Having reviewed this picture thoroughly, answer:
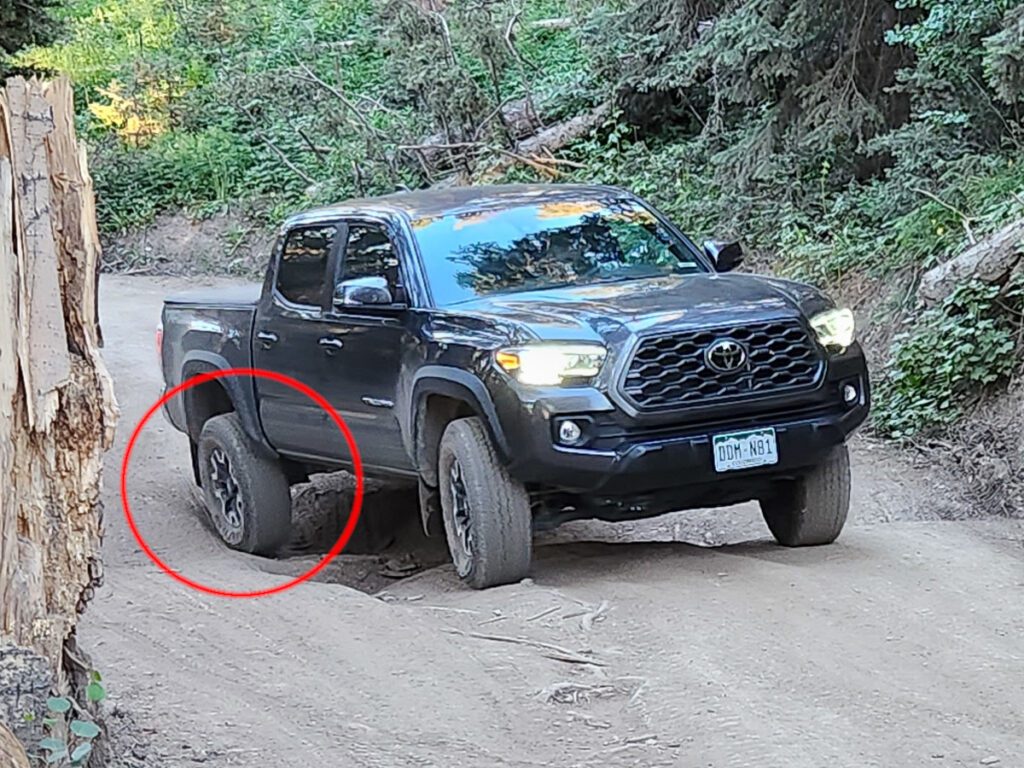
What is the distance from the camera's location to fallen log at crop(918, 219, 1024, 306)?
11.3 metres

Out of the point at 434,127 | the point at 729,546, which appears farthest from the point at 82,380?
the point at 434,127

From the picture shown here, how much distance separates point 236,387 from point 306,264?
101cm

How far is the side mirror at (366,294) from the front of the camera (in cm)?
812

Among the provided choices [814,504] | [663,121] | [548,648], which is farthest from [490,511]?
[663,121]

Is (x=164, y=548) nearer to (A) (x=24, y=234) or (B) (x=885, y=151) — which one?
(A) (x=24, y=234)

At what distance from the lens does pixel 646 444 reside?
7.25 m

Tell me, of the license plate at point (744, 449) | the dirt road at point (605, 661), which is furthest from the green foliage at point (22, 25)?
the license plate at point (744, 449)

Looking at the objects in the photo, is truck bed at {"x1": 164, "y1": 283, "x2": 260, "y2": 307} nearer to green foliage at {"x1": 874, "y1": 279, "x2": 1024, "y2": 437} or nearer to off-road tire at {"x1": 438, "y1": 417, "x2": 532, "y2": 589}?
off-road tire at {"x1": 438, "y1": 417, "x2": 532, "y2": 589}

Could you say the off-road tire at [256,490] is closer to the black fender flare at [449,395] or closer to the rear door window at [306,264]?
the rear door window at [306,264]

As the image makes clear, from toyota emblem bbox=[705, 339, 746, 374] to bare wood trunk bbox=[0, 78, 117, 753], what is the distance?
3331 mm

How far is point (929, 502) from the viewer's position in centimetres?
1012

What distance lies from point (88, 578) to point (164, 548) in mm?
4987

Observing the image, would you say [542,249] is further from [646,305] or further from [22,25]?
[22,25]

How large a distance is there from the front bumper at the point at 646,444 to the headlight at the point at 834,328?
23 centimetres
